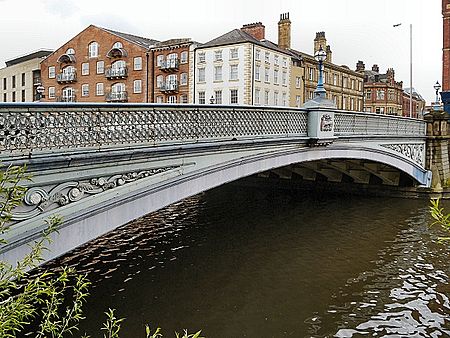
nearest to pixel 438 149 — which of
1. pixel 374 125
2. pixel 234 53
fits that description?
pixel 374 125

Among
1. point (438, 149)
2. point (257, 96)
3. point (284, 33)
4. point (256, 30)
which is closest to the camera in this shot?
point (438, 149)

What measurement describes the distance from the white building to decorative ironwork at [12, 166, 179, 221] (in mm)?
30485

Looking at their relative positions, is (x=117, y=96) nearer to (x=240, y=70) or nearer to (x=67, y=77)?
(x=67, y=77)

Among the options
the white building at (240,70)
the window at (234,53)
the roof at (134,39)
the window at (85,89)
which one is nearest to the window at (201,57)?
the white building at (240,70)

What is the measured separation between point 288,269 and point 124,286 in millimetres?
3555

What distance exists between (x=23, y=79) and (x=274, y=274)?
4880 centimetres

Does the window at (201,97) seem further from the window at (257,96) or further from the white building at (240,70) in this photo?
the window at (257,96)

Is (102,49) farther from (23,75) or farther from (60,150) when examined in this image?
(60,150)

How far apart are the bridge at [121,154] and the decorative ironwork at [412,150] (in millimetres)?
7830

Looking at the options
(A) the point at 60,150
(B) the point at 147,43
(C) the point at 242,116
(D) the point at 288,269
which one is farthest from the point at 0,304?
(B) the point at 147,43

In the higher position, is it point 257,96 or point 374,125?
point 257,96

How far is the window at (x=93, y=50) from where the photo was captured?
44.8 m

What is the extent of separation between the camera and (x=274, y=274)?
33.2 feet

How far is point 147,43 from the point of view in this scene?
44.8 metres
